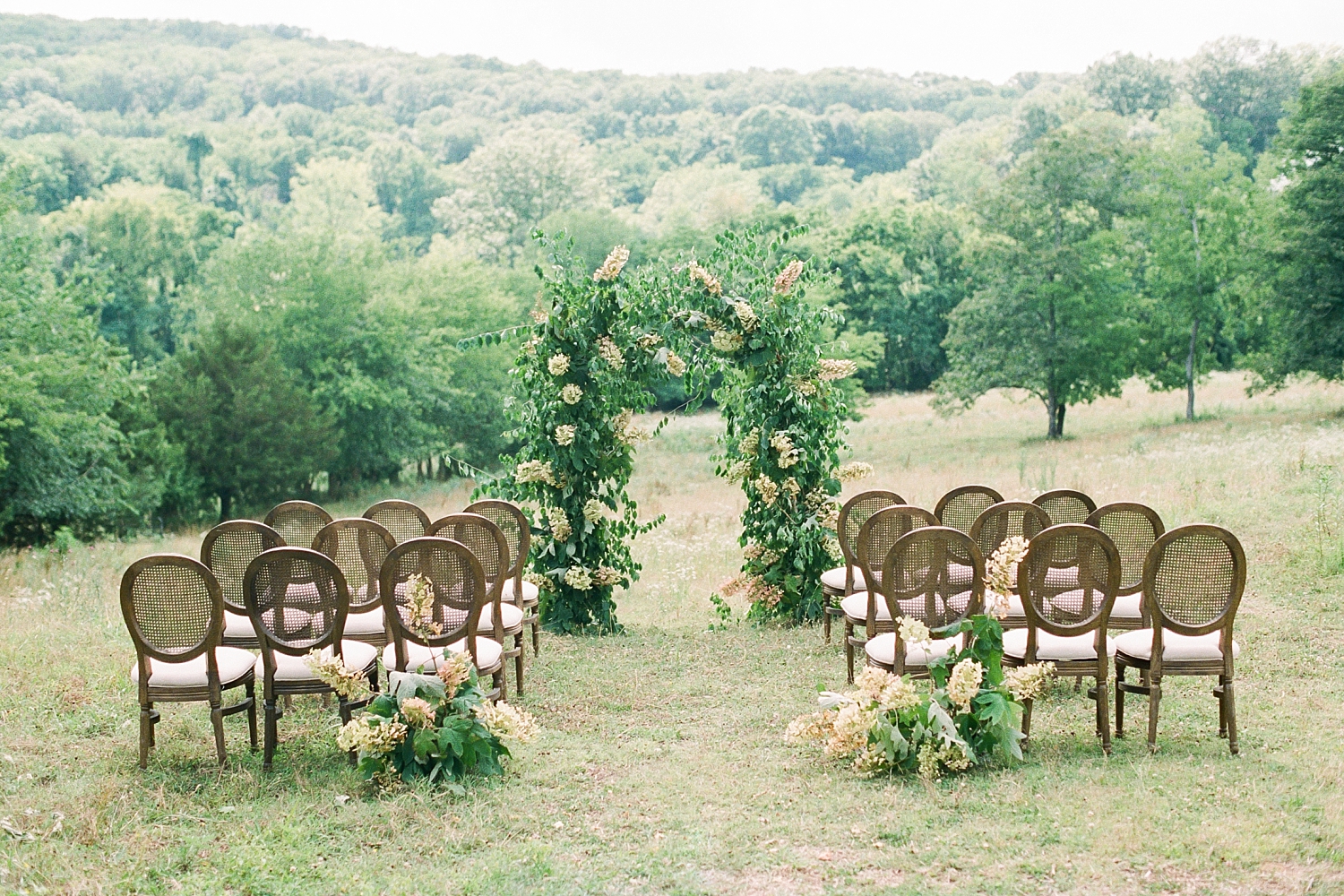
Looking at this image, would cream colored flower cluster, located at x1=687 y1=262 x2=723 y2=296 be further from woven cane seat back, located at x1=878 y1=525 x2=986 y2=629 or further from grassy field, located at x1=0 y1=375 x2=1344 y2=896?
woven cane seat back, located at x1=878 y1=525 x2=986 y2=629

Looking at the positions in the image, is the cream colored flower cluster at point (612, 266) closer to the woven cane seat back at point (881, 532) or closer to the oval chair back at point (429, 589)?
the woven cane seat back at point (881, 532)

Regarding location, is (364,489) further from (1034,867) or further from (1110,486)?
(1034,867)

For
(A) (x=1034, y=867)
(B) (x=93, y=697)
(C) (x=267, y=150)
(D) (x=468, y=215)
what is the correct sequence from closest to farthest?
(A) (x=1034, y=867) → (B) (x=93, y=697) → (D) (x=468, y=215) → (C) (x=267, y=150)

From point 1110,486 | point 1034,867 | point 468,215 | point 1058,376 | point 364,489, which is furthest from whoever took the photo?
point 468,215

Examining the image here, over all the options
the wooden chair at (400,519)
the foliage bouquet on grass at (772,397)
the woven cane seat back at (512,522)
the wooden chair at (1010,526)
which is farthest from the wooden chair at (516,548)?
A: the wooden chair at (1010,526)

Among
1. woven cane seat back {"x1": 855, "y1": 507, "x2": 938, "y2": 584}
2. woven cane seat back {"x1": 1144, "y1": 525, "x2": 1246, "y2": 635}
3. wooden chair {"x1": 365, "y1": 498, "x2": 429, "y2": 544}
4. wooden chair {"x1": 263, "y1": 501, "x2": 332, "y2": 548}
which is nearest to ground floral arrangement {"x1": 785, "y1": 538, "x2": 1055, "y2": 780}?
woven cane seat back {"x1": 1144, "y1": 525, "x2": 1246, "y2": 635}

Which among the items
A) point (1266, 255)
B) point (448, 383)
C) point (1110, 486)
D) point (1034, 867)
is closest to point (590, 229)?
point (448, 383)

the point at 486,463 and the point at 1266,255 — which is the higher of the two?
the point at 1266,255

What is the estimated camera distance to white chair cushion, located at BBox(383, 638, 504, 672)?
5926mm

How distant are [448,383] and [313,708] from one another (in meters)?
28.0

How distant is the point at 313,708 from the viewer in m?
6.79

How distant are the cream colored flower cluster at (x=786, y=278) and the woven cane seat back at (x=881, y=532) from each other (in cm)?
292

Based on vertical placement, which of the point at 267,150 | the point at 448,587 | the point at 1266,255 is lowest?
the point at 448,587

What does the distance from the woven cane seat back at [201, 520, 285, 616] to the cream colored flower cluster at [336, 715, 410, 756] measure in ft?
6.65
